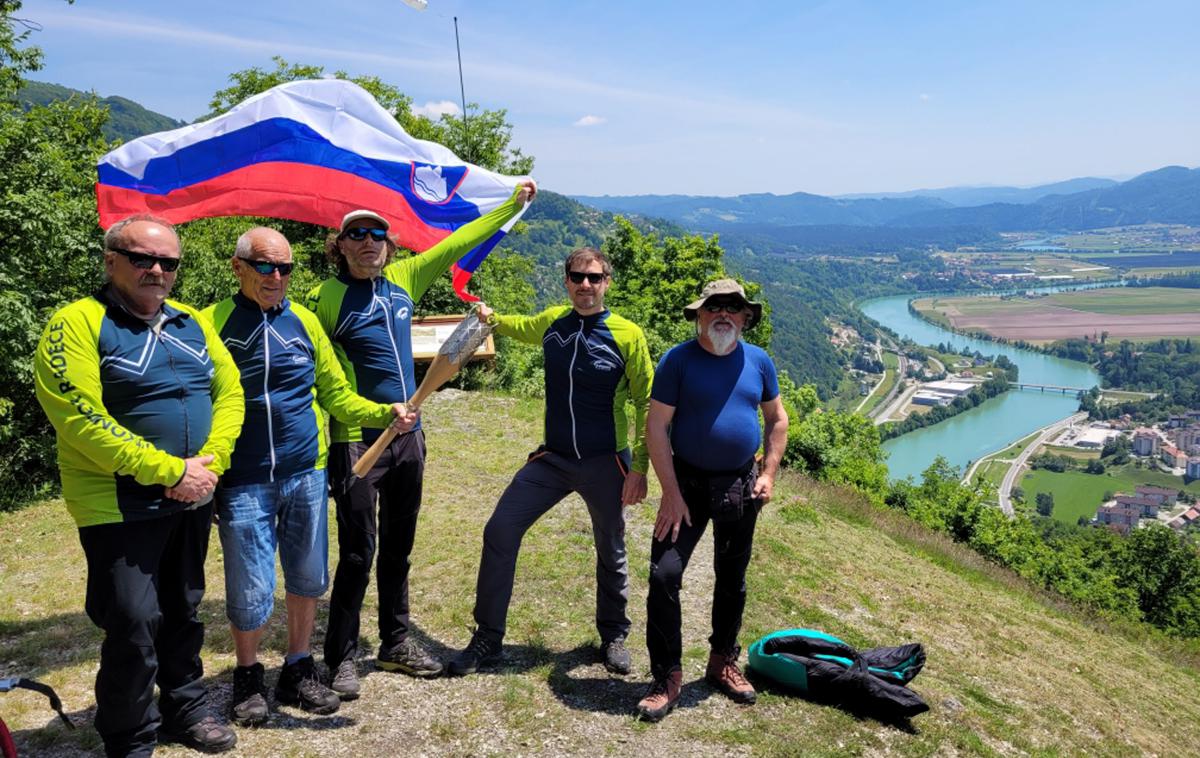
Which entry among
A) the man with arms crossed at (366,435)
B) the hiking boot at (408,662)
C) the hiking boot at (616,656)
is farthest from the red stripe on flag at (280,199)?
the hiking boot at (616,656)

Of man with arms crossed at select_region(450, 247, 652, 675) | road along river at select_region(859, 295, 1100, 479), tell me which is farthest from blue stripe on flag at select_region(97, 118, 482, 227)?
road along river at select_region(859, 295, 1100, 479)

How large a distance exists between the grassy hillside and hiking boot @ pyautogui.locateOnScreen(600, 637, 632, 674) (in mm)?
108

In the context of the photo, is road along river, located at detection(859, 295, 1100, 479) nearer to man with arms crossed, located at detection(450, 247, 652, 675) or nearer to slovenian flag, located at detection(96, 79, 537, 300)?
slovenian flag, located at detection(96, 79, 537, 300)

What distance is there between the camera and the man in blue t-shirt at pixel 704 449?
4.45 metres

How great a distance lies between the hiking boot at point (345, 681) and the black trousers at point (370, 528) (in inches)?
2.0

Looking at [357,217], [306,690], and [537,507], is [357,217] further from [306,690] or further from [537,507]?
[306,690]

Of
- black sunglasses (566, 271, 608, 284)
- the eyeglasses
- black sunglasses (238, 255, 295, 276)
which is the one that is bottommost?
the eyeglasses

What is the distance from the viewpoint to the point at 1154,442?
112m

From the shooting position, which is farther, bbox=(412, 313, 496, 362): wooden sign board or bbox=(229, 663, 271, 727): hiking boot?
bbox=(412, 313, 496, 362): wooden sign board

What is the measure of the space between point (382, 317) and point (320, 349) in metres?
0.44

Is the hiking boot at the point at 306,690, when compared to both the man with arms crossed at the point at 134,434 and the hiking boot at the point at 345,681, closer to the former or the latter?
the hiking boot at the point at 345,681

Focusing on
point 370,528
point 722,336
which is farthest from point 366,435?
point 722,336

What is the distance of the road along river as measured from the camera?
111625mm

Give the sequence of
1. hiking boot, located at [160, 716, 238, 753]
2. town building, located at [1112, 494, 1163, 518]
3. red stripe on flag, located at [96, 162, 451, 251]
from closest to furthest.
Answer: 1. hiking boot, located at [160, 716, 238, 753]
2. red stripe on flag, located at [96, 162, 451, 251]
3. town building, located at [1112, 494, 1163, 518]
